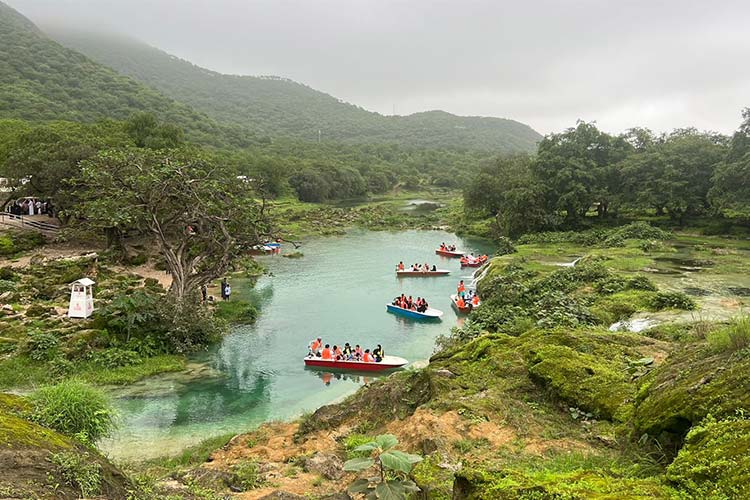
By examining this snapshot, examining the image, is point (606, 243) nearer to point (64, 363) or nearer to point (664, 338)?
point (664, 338)

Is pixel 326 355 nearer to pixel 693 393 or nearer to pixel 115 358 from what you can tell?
pixel 115 358

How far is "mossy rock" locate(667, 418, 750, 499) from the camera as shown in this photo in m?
4.75

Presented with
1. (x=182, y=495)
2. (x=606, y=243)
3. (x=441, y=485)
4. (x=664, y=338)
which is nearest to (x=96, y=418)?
(x=182, y=495)

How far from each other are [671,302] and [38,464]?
855 inches

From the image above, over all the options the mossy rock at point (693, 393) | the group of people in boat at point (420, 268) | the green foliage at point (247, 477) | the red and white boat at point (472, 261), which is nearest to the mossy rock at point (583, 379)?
the mossy rock at point (693, 393)

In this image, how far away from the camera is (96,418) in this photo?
26.9ft

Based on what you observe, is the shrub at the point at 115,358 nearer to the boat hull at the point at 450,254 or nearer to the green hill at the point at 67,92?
the boat hull at the point at 450,254

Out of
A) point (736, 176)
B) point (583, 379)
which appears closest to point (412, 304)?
point (583, 379)

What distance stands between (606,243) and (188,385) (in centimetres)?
3396

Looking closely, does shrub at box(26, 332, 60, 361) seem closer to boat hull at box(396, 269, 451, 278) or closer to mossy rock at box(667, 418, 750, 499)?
mossy rock at box(667, 418, 750, 499)

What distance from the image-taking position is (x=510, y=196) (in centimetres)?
5009

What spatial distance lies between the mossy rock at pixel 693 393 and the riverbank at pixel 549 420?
0.07 feet

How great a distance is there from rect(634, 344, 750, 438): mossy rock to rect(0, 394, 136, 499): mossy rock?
23.2 ft

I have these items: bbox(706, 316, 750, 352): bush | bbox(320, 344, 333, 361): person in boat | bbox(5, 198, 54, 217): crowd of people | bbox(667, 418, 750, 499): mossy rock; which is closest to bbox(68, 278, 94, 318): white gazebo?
bbox(320, 344, 333, 361): person in boat
